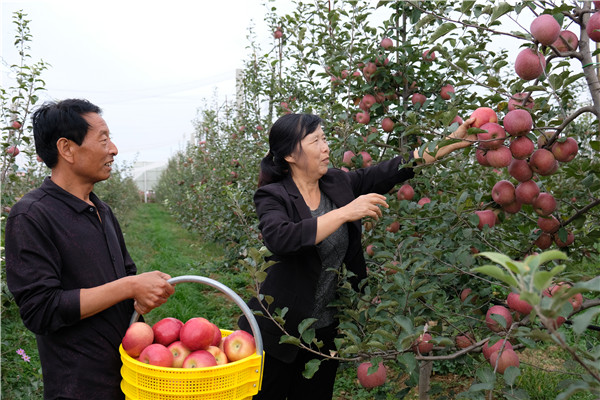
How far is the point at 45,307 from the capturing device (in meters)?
1.32

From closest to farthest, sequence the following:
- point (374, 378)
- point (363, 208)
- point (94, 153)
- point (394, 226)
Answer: point (94, 153), point (363, 208), point (374, 378), point (394, 226)

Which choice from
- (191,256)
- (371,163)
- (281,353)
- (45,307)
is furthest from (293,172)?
(191,256)

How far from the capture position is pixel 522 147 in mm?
1460

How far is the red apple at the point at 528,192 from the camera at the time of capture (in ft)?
5.24

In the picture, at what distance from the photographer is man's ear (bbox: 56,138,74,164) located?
1.50 m

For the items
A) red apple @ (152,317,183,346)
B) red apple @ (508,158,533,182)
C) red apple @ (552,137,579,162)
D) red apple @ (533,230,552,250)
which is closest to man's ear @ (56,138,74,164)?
red apple @ (152,317,183,346)

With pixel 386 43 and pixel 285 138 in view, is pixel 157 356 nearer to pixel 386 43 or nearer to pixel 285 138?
pixel 285 138

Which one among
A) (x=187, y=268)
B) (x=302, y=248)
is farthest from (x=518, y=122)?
(x=187, y=268)

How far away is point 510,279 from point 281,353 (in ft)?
4.41

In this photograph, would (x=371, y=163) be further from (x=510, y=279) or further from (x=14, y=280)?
(x=510, y=279)

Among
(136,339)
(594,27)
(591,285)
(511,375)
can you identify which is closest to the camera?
(591,285)

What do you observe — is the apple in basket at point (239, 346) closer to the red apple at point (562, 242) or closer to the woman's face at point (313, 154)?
the woman's face at point (313, 154)

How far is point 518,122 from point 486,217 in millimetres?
428

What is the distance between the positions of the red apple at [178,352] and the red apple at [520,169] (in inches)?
42.6
